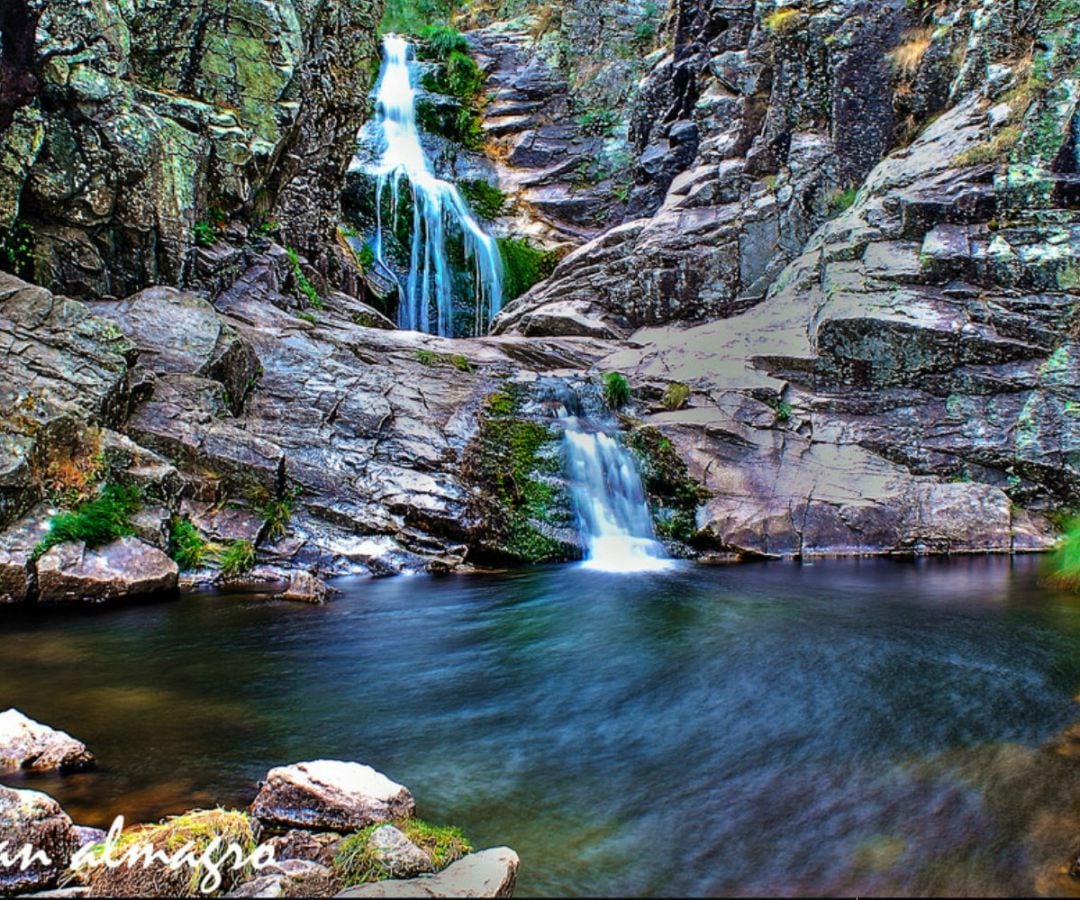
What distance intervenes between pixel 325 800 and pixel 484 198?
85.9 ft

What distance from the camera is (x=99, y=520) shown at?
9195mm

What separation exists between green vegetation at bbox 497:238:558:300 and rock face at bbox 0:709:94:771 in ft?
72.4

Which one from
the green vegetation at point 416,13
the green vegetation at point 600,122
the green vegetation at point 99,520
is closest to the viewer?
the green vegetation at point 99,520

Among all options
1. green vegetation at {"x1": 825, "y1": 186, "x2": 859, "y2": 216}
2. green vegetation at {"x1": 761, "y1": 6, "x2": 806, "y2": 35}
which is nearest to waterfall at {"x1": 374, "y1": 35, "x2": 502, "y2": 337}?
green vegetation at {"x1": 761, "y1": 6, "x2": 806, "y2": 35}

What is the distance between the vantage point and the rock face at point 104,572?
863 centimetres

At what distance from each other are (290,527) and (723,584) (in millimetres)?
6338

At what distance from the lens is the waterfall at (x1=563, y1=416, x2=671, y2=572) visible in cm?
1287

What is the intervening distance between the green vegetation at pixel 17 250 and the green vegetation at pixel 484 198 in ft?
53.8

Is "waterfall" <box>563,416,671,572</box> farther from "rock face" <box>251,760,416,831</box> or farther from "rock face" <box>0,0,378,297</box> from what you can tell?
"rock face" <box>251,760,416,831</box>

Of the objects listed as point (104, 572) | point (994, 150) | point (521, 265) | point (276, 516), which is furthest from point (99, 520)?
point (521, 265)

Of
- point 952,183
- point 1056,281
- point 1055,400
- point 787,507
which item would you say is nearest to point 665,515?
point 787,507

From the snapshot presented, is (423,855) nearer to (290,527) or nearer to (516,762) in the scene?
(516,762)

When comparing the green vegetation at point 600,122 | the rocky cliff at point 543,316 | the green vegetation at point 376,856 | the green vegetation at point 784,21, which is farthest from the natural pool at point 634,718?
the green vegetation at point 600,122

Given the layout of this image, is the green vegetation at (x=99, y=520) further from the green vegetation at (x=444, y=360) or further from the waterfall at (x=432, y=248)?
the waterfall at (x=432, y=248)
